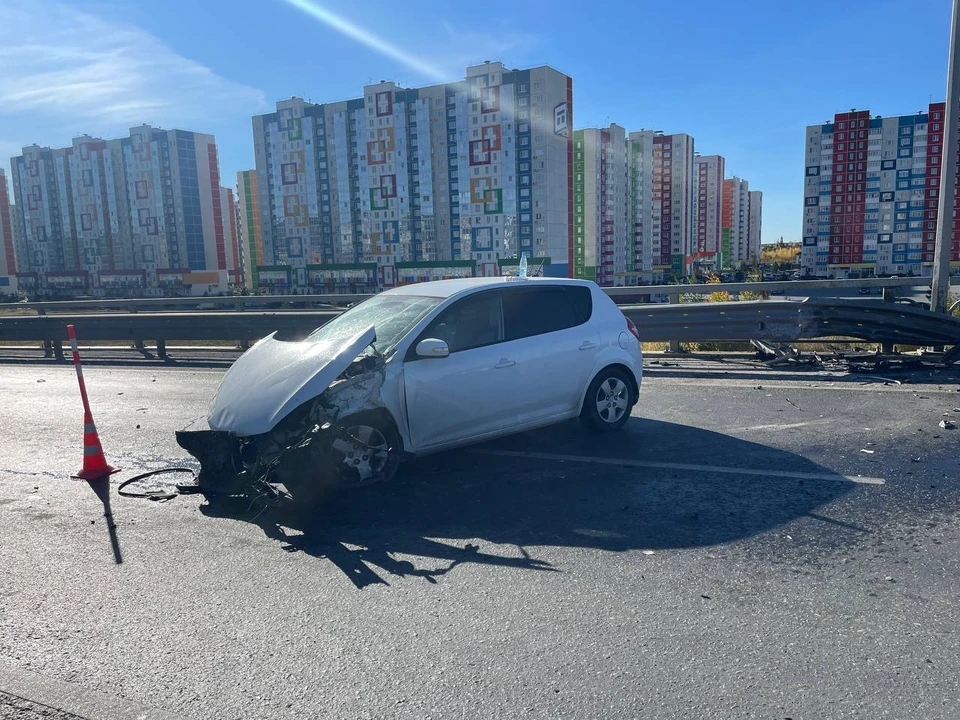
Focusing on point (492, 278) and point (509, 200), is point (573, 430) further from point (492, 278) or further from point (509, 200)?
point (509, 200)

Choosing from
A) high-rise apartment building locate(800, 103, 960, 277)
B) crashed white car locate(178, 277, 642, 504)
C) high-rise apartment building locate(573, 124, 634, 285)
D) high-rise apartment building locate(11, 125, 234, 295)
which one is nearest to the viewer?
crashed white car locate(178, 277, 642, 504)

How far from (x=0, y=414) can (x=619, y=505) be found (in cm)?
802

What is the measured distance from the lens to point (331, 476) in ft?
17.6

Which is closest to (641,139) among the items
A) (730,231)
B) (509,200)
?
(509,200)

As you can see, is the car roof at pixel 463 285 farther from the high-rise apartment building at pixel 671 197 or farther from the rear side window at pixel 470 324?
the high-rise apartment building at pixel 671 197

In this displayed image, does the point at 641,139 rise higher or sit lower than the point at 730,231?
higher

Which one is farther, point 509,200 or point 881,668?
point 509,200

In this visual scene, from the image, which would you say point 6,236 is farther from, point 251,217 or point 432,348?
point 432,348

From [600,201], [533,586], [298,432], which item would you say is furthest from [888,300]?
[600,201]

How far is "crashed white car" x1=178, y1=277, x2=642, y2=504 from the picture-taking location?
5.23 m

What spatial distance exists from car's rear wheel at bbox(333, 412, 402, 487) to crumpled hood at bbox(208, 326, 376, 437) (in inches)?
16.7

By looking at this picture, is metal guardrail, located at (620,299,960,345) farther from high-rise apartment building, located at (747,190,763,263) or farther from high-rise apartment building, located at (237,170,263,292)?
high-rise apartment building, located at (747,190,763,263)

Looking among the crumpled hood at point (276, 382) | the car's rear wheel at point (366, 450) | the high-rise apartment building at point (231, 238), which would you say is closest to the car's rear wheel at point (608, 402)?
the car's rear wheel at point (366, 450)

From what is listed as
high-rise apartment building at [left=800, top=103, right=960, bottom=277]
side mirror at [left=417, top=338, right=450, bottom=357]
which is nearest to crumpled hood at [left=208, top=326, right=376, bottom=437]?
side mirror at [left=417, top=338, right=450, bottom=357]
